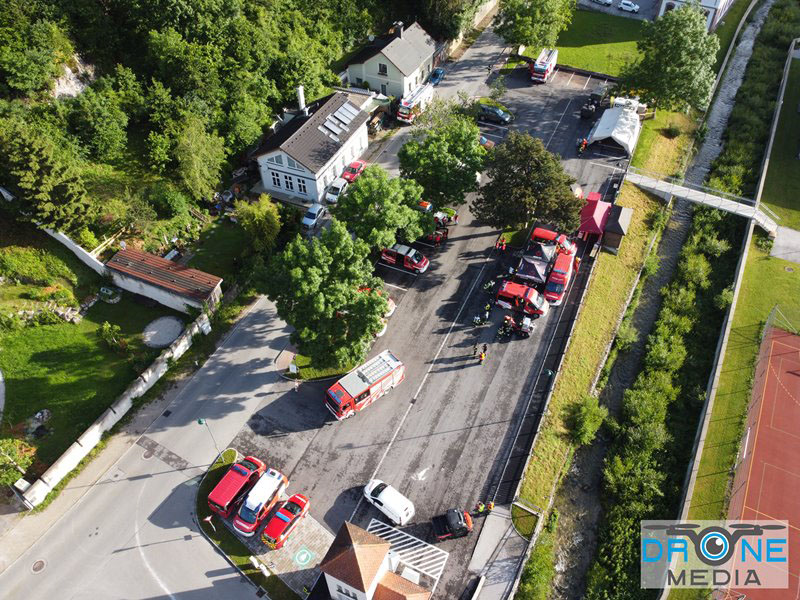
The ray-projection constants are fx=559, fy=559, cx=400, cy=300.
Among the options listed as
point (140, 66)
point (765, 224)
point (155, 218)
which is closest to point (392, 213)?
point (155, 218)

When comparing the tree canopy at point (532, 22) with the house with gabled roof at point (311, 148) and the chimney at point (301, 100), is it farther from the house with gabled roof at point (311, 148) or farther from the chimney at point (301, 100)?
the chimney at point (301, 100)

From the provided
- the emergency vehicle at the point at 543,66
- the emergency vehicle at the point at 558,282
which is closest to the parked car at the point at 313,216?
the emergency vehicle at the point at 558,282

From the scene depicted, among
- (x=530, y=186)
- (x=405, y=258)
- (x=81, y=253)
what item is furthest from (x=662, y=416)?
(x=81, y=253)

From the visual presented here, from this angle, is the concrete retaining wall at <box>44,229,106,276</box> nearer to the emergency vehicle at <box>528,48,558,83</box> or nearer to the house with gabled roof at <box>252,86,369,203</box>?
the house with gabled roof at <box>252,86,369,203</box>

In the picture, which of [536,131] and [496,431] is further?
[536,131]

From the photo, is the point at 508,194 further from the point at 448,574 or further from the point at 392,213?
the point at 448,574

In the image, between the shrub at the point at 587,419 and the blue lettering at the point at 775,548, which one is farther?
the shrub at the point at 587,419
